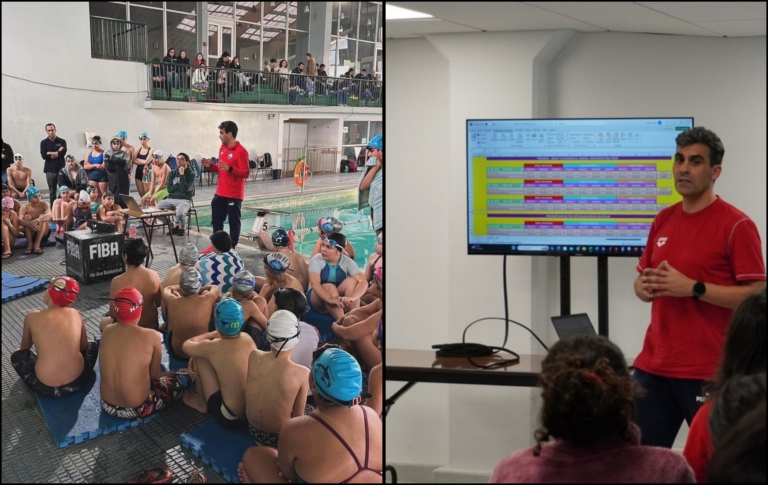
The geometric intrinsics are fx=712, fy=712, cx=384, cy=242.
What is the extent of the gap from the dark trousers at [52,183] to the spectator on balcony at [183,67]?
1.31 feet

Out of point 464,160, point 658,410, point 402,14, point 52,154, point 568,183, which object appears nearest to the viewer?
point 52,154

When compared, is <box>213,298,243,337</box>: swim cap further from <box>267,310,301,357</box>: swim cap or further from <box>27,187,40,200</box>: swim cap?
<box>27,187,40,200</box>: swim cap

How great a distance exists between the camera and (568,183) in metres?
3.16

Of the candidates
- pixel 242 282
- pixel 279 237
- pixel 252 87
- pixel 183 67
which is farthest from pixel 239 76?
pixel 242 282

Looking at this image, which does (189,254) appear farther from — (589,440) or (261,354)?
(589,440)

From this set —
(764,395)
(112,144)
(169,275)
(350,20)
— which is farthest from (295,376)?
(764,395)

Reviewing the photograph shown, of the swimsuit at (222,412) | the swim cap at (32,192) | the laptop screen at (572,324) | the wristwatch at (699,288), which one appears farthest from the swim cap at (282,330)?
the wristwatch at (699,288)

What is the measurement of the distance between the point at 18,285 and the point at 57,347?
0.63ft

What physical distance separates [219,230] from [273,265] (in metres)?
0.18

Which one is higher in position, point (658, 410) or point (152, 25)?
point (152, 25)

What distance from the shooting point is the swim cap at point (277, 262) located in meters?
2.04

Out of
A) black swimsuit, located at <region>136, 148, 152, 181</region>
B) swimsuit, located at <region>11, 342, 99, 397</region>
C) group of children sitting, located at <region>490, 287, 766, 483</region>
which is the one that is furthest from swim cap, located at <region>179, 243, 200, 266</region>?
group of children sitting, located at <region>490, 287, 766, 483</region>

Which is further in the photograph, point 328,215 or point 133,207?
point 328,215

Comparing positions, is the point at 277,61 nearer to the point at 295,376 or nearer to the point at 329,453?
the point at 295,376
